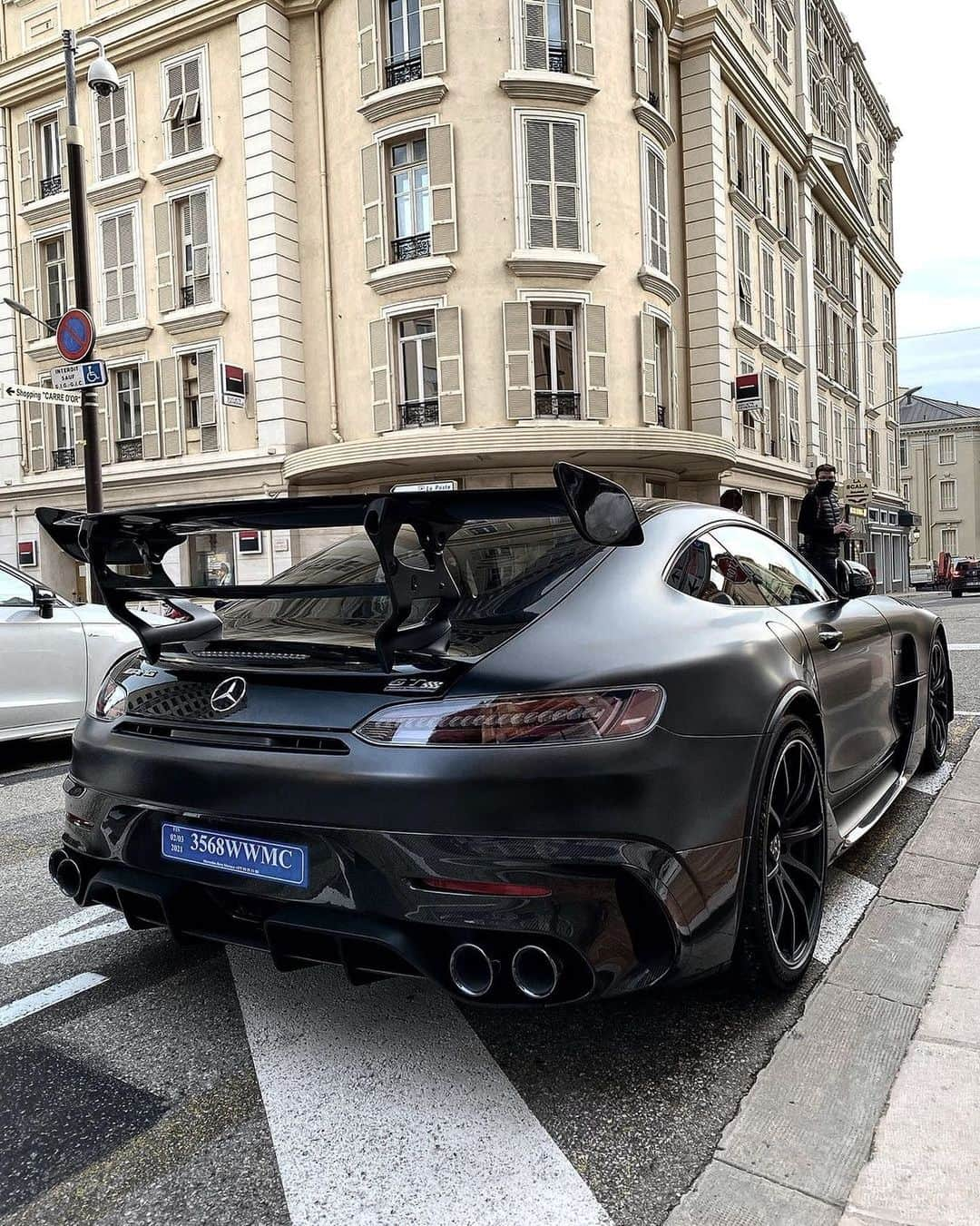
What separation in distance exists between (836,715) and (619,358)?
16.9 m

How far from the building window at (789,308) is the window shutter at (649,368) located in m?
9.43

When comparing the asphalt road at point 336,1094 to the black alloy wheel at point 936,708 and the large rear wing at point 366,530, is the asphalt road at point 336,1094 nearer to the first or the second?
the large rear wing at point 366,530

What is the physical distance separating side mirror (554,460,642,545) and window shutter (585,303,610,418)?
16819 mm

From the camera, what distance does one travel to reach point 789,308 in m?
28.2

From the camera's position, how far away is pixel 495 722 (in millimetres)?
1961

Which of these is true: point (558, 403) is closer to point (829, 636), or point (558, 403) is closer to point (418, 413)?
point (418, 413)

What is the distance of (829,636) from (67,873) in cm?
239

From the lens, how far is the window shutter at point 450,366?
1825 cm

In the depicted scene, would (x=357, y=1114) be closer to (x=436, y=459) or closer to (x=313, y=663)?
(x=313, y=663)

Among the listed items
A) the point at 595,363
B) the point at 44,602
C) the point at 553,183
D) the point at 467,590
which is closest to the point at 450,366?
the point at 595,363

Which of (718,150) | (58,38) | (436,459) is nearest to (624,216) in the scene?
(718,150)

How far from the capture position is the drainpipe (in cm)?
1988

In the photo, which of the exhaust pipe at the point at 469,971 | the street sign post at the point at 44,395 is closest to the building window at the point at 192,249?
the street sign post at the point at 44,395

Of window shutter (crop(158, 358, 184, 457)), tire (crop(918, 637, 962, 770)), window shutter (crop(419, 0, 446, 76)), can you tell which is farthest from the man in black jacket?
window shutter (crop(158, 358, 184, 457))
